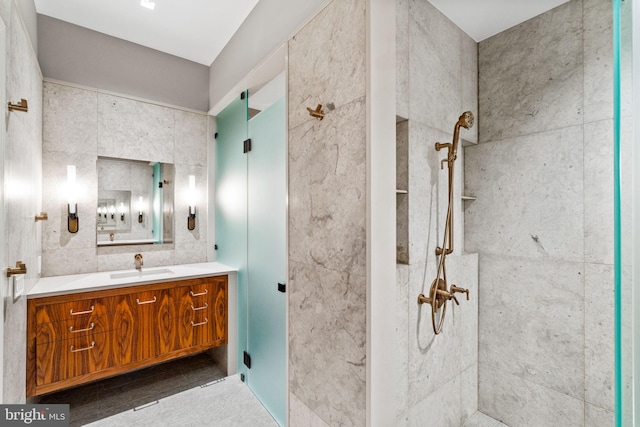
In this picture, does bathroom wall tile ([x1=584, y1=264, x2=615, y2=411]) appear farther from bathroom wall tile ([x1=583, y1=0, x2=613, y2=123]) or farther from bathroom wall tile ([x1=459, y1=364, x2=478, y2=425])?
bathroom wall tile ([x1=583, y1=0, x2=613, y2=123])

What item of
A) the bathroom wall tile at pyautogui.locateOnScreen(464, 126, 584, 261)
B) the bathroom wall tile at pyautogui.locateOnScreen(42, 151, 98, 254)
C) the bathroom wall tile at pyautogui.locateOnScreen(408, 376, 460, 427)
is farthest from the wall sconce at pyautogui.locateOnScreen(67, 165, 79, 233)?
the bathroom wall tile at pyautogui.locateOnScreen(464, 126, 584, 261)

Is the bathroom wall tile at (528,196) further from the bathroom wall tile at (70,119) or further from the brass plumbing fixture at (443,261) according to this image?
the bathroom wall tile at (70,119)

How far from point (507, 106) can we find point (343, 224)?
1.41 m

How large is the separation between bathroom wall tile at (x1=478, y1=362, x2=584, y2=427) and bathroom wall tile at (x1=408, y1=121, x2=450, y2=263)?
3.45 ft

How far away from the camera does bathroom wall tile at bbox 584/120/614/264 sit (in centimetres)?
146

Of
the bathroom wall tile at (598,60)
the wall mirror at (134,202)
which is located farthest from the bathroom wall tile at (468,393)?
the wall mirror at (134,202)

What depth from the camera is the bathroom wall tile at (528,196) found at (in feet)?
5.18

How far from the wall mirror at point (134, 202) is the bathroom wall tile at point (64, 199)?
0.05m

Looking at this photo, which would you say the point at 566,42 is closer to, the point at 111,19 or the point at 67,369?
the point at 111,19

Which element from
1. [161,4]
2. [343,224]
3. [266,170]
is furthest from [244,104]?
[343,224]

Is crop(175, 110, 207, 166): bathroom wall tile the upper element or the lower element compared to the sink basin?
upper

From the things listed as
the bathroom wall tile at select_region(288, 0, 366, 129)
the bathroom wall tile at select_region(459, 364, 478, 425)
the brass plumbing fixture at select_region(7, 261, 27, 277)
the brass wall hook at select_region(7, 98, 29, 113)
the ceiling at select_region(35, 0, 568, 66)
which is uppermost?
the ceiling at select_region(35, 0, 568, 66)

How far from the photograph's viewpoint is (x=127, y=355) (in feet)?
6.90

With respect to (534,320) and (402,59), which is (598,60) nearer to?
(402,59)
